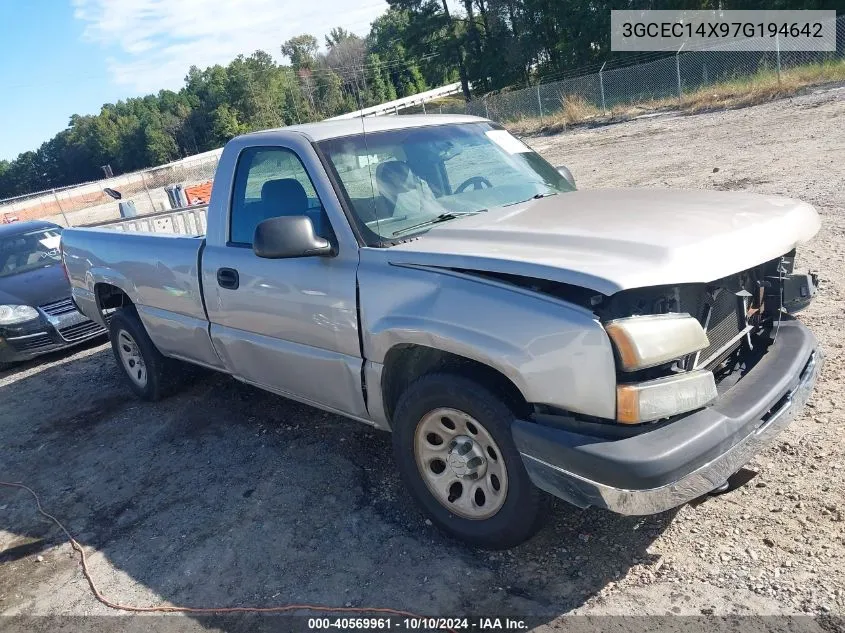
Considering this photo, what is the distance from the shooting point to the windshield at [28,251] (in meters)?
8.78

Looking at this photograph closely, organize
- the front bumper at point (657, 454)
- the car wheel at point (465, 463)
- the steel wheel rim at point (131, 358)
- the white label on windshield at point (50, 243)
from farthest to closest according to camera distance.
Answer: the white label on windshield at point (50, 243), the steel wheel rim at point (131, 358), the car wheel at point (465, 463), the front bumper at point (657, 454)

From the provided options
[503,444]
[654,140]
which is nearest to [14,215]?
[654,140]

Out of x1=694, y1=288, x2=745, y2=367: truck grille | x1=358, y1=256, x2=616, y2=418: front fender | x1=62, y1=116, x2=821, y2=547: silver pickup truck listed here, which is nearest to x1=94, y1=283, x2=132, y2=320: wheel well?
x1=62, y1=116, x2=821, y2=547: silver pickup truck

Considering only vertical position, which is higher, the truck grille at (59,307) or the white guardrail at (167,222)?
the white guardrail at (167,222)

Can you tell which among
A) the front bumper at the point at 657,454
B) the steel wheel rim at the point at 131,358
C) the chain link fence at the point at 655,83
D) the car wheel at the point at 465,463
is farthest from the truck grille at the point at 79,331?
the chain link fence at the point at 655,83

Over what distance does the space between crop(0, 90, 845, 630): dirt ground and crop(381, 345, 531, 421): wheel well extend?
696mm

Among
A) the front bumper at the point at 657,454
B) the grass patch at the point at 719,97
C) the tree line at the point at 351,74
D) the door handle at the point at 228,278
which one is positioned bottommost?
the grass patch at the point at 719,97

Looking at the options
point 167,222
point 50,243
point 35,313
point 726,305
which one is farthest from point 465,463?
point 50,243

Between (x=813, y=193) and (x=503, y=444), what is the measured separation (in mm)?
7215

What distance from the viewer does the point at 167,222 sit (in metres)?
7.13

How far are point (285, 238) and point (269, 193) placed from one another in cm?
92

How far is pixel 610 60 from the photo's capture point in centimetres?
3981

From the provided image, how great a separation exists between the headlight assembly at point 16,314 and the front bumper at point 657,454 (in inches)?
278

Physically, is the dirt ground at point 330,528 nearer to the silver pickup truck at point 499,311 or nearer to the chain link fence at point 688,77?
the silver pickup truck at point 499,311
